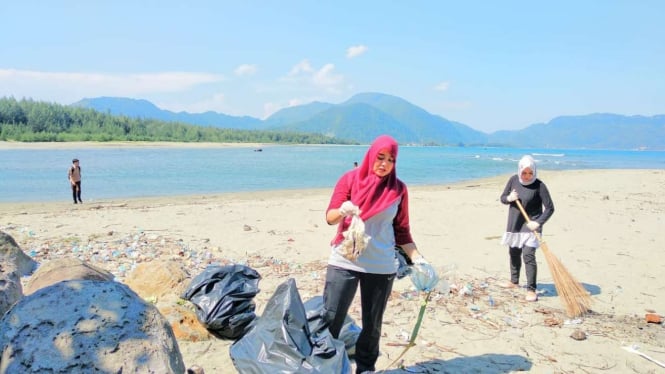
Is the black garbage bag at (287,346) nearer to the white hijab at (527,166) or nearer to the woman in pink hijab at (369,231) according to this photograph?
the woman in pink hijab at (369,231)

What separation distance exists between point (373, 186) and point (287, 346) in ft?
3.76

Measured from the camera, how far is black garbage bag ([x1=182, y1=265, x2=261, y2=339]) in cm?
363

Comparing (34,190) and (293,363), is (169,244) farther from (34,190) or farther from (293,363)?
(34,190)

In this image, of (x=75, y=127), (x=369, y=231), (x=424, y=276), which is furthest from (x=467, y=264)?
(x=75, y=127)

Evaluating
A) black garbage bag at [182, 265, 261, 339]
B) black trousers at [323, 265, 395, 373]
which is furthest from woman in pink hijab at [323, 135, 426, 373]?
black garbage bag at [182, 265, 261, 339]

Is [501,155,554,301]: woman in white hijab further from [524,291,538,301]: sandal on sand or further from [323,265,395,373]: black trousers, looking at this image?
[323,265,395,373]: black trousers

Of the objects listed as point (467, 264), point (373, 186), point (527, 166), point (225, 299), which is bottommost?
point (467, 264)

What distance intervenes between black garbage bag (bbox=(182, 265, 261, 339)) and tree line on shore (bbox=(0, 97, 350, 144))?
220 ft

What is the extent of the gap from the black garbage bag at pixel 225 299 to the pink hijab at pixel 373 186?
4.99 ft

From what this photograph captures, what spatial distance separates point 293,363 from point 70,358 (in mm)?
1287

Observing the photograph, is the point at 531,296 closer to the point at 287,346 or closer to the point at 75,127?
the point at 287,346

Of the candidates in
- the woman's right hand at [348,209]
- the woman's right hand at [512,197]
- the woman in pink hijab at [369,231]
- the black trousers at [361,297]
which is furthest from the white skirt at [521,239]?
the woman's right hand at [348,209]

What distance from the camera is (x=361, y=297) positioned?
2.91 metres

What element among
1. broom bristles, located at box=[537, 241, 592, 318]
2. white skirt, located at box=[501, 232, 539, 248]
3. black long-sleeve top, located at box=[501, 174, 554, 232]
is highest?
black long-sleeve top, located at box=[501, 174, 554, 232]
